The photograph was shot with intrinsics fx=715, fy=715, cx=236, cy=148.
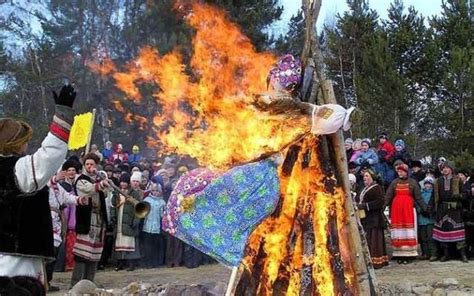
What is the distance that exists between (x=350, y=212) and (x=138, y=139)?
14.1 m

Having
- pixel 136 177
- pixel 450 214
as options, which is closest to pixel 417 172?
pixel 450 214

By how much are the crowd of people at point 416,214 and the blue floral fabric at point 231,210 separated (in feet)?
20.5

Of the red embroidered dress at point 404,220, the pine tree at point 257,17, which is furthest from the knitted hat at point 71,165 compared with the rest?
the pine tree at point 257,17

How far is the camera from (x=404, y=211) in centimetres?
1216

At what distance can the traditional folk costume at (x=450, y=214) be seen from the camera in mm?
12055

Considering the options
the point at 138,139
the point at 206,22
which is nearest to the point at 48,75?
the point at 138,139

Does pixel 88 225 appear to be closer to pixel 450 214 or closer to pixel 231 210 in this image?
pixel 231 210

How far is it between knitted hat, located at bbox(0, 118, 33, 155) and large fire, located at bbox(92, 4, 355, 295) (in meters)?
2.02

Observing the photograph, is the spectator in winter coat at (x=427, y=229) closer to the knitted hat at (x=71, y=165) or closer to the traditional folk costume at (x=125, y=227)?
the traditional folk costume at (x=125, y=227)

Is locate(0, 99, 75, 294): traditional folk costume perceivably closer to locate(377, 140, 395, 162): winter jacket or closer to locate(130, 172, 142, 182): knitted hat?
locate(130, 172, 142, 182): knitted hat

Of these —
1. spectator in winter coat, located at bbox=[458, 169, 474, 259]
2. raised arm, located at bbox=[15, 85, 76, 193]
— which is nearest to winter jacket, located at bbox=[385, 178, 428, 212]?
spectator in winter coat, located at bbox=[458, 169, 474, 259]

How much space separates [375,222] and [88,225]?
4837 mm

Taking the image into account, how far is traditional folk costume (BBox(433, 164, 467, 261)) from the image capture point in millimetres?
12055

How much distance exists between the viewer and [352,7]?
22344 mm
